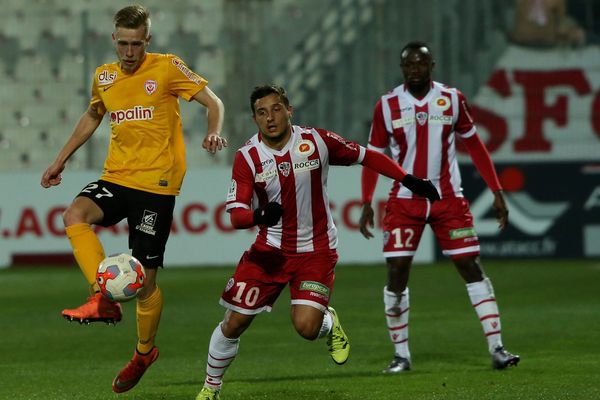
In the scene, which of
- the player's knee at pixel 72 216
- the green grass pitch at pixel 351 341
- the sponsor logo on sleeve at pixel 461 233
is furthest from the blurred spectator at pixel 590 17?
the player's knee at pixel 72 216

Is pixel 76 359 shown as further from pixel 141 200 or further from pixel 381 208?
pixel 381 208

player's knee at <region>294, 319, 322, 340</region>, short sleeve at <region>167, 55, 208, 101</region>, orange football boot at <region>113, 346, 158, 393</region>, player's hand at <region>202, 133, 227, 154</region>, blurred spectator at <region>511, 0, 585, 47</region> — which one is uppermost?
blurred spectator at <region>511, 0, 585, 47</region>

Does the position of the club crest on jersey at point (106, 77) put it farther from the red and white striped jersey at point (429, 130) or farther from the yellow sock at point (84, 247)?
the red and white striped jersey at point (429, 130)

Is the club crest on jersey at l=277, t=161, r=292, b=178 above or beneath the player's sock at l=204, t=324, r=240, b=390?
above

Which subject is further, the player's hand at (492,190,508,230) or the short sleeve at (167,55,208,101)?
the player's hand at (492,190,508,230)

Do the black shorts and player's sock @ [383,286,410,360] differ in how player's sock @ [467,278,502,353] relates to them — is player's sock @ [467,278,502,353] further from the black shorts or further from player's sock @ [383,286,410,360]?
the black shorts

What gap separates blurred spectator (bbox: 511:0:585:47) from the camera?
1836 cm

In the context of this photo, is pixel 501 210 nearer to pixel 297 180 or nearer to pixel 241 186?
pixel 297 180

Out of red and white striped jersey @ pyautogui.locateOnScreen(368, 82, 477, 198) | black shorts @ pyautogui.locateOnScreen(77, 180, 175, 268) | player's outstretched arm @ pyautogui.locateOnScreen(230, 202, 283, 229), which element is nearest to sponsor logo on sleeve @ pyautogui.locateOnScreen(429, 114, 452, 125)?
red and white striped jersey @ pyautogui.locateOnScreen(368, 82, 477, 198)

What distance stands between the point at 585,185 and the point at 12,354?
398 inches

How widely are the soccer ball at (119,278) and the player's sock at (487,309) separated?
2422mm

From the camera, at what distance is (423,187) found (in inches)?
264

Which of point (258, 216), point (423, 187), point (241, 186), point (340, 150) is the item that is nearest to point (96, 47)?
point (340, 150)

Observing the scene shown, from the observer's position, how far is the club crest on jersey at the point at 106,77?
7262 millimetres
